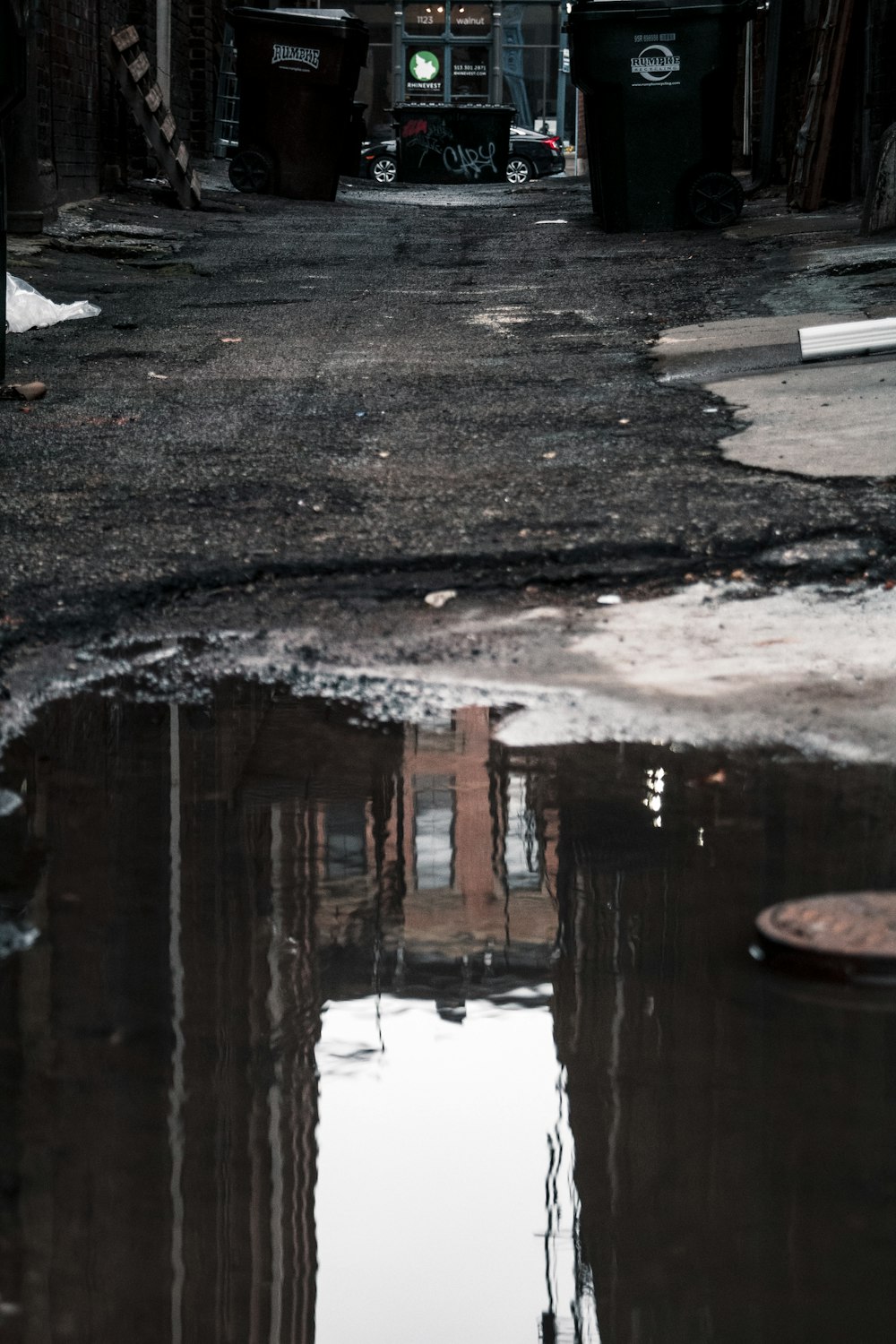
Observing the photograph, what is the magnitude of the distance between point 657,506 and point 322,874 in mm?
2113

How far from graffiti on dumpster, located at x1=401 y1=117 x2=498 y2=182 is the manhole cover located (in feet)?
69.7

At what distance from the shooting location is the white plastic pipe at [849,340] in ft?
20.4

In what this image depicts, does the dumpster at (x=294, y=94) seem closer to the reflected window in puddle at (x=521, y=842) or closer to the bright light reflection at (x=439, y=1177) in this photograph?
the reflected window in puddle at (x=521, y=842)

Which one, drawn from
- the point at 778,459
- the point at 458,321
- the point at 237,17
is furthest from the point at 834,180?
Answer: the point at 778,459

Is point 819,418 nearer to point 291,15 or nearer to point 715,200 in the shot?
point 715,200

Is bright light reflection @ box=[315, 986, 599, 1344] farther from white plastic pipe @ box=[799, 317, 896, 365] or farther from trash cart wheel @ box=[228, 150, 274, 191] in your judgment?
trash cart wheel @ box=[228, 150, 274, 191]

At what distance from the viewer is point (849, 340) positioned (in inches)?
245

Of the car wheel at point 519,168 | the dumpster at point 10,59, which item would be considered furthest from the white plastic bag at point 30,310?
the car wheel at point 519,168

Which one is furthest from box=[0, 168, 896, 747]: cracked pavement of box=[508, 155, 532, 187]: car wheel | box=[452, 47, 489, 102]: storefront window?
box=[452, 47, 489, 102]: storefront window

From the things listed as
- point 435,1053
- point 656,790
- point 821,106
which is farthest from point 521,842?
point 821,106

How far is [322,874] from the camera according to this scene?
2.39 m

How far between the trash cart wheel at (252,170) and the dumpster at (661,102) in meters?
4.83

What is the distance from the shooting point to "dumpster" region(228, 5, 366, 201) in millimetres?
14602

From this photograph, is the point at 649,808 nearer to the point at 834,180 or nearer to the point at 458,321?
the point at 458,321
